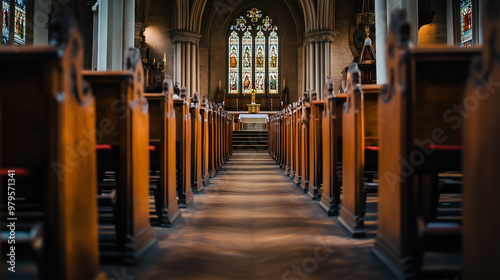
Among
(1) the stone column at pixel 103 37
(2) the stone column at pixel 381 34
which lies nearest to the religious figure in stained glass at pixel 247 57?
(1) the stone column at pixel 103 37

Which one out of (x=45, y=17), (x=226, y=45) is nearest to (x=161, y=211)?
(x=45, y=17)

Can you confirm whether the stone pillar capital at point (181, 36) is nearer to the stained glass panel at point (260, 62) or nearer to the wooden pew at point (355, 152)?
the stained glass panel at point (260, 62)

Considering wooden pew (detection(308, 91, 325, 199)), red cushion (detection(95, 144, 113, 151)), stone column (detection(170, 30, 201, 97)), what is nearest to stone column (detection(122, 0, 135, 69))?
wooden pew (detection(308, 91, 325, 199))

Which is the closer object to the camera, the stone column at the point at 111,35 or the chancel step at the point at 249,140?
the stone column at the point at 111,35

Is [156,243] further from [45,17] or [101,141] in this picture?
[45,17]

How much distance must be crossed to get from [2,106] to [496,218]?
172 centimetres

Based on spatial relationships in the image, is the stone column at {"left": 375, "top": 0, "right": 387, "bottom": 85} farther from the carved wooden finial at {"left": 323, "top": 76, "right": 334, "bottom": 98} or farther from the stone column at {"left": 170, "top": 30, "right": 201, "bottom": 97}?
the stone column at {"left": 170, "top": 30, "right": 201, "bottom": 97}

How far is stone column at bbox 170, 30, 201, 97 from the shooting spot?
1719 cm

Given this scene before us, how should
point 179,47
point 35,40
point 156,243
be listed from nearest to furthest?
point 156,243, point 35,40, point 179,47

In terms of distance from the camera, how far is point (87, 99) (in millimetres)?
1517

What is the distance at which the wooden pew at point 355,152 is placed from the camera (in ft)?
8.44

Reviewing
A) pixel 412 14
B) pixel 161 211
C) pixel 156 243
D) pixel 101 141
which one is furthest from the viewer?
pixel 412 14

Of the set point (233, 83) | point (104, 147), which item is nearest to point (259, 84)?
point (233, 83)

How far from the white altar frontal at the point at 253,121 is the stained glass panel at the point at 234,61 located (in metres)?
3.50
